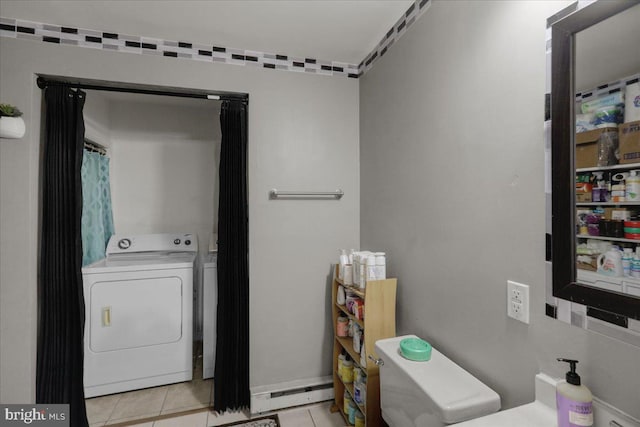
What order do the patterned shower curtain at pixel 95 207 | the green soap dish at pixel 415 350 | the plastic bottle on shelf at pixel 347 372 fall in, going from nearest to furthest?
the green soap dish at pixel 415 350 < the plastic bottle on shelf at pixel 347 372 < the patterned shower curtain at pixel 95 207

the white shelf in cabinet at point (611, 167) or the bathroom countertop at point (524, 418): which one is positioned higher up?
the white shelf in cabinet at point (611, 167)

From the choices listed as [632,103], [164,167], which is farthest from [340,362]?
[164,167]

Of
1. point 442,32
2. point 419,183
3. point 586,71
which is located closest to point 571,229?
point 586,71

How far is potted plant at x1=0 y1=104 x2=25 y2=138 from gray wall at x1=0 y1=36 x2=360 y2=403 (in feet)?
0.35

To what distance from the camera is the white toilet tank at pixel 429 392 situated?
0.98 meters

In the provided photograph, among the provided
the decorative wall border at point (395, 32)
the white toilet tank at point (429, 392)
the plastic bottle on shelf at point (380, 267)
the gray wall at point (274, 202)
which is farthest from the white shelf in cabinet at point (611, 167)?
the gray wall at point (274, 202)

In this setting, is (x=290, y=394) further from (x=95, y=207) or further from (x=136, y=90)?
(x=136, y=90)

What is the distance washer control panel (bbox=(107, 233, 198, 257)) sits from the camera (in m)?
2.57

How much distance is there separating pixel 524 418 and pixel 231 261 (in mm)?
1618

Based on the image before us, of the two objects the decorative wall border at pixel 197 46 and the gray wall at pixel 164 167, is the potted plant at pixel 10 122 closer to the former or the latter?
the decorative wall border at pixel 197 46

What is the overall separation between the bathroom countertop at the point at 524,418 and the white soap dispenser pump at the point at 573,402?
0.26ft

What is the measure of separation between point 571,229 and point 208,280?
2.21 meters

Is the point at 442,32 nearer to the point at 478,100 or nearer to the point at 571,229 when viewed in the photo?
the point at 478,100

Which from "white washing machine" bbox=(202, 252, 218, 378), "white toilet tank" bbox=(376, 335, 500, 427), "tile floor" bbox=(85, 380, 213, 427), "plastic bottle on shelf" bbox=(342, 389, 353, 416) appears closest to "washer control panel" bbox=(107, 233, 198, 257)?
"white washing machine" bbox=(202, 252, 218, 378)
